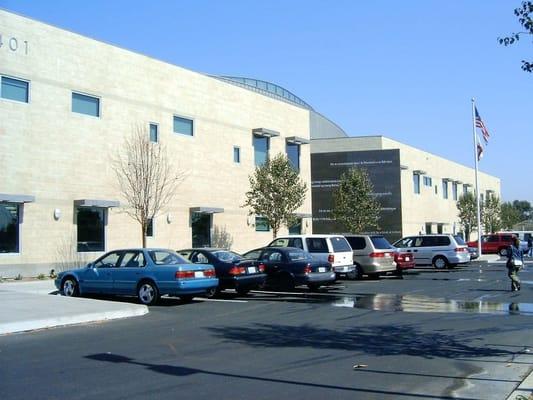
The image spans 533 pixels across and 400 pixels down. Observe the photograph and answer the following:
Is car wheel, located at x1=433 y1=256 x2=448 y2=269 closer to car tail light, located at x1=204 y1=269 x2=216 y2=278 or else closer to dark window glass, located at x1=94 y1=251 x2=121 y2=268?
car tail light, located at x1=204 y1=269 x2=216 y2=278

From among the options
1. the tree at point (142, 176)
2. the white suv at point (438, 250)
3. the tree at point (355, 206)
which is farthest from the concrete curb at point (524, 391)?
the tree at point (355, 206)

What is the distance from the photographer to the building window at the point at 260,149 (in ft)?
114

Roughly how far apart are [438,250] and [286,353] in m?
23.3

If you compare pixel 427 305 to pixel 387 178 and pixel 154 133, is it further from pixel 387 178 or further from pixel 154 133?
pixel 387 178

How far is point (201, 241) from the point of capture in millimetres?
30469

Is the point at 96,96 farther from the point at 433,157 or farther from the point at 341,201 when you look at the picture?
the point at 433,157

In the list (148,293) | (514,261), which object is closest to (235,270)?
(148,293)

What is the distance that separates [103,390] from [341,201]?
3182 cm

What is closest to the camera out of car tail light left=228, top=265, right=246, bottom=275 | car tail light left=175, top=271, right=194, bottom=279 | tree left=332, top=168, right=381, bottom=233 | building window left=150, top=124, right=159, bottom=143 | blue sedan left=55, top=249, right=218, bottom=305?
car tail light left=175, top=271, right=194, bottom=279

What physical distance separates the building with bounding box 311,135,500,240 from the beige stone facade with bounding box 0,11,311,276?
1197cm

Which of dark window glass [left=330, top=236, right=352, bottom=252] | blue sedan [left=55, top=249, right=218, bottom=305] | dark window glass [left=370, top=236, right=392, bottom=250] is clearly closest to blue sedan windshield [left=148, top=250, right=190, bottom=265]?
blue sedan [left=55, top=249, right=218, bottom=305]

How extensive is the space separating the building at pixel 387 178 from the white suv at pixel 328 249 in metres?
18.4

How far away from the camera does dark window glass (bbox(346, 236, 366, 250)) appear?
2450cm

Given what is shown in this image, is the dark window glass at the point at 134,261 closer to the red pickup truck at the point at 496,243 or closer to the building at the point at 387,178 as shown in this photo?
the building at the point at 387,178
